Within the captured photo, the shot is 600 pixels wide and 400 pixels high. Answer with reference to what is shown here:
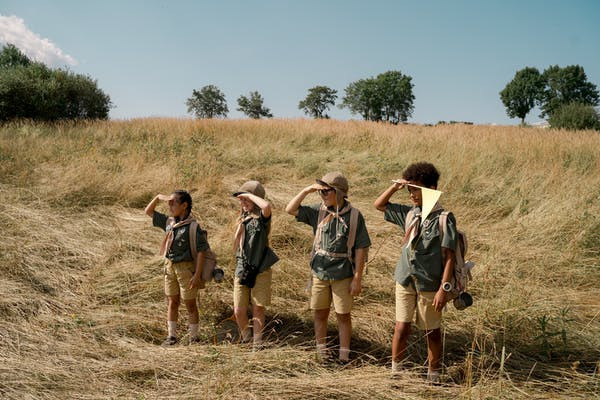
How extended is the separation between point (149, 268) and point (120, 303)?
65cm

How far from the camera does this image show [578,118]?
21484mm

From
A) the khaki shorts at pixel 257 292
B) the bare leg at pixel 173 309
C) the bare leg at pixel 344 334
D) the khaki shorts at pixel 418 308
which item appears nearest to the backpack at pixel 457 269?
the khaki shorts at pixel 418 308

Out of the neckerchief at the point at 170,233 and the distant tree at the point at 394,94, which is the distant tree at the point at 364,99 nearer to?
the distant tree at the point at 394,94

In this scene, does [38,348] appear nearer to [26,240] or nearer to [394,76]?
[26,240]

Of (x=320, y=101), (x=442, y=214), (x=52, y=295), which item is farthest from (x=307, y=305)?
(x=320, y=101)

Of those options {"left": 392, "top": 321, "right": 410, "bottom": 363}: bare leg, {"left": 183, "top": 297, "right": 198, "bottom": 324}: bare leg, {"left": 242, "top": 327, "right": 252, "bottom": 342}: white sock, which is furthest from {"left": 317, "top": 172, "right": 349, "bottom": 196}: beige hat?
{"left": 183, "top": 297, "right": 198, "bottom": 324}: bare leg

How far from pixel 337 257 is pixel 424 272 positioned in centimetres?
67

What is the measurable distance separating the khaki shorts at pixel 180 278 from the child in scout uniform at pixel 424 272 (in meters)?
1.85

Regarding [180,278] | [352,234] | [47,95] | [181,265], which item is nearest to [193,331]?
[180,278]

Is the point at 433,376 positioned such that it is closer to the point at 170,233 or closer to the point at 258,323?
the point at 258,323

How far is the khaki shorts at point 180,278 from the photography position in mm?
3604

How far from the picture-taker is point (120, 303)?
4.20m

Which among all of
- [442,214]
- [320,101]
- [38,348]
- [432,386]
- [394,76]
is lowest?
[38,348]

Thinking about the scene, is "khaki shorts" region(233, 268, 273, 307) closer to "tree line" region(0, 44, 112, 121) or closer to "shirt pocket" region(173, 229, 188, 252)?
"shirt pocket" region(173, 229, 188, 252)
